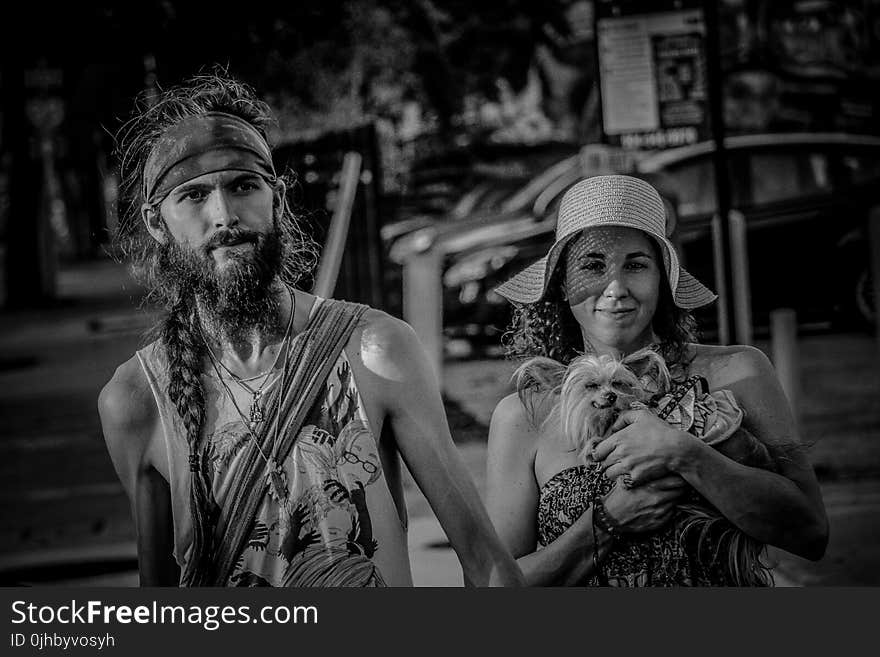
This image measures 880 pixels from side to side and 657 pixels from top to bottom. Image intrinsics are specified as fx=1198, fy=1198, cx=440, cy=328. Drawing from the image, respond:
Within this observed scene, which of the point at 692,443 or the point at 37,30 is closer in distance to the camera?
the point at 692,443

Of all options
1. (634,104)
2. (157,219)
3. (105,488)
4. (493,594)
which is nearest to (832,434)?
(634,104)

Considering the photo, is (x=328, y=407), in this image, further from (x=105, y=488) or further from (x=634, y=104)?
(x=105, y=488)

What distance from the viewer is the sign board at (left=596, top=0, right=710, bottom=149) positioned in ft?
14.8

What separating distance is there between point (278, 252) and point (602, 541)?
870mm

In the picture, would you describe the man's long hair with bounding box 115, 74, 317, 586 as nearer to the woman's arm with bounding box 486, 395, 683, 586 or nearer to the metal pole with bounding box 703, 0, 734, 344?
the woman's arm with bounding box 486, 395, 683, 586

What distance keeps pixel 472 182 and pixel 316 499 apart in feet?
10.6

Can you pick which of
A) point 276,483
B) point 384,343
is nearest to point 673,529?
point 384,343

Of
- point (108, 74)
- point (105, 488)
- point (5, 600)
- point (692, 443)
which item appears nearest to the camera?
point (692, 443)

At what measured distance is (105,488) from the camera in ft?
18.5

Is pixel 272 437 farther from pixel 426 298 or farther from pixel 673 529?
pixel 426 298

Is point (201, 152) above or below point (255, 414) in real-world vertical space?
above

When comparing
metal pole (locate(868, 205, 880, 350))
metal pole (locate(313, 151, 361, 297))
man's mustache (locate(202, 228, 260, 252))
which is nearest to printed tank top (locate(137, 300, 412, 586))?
man's mustache (locate(202, 228, 260, 252))

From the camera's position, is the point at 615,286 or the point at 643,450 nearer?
the point at 643,450

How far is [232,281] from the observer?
238 centimetres
